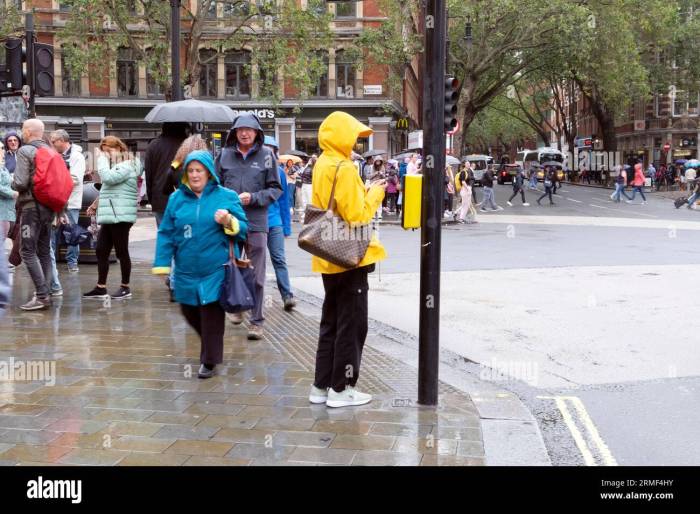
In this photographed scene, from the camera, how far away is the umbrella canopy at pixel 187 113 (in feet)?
29.6

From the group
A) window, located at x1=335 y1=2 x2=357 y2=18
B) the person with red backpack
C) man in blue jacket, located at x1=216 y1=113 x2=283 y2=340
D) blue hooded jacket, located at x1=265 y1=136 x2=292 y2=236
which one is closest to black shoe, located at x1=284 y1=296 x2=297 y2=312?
→ blue hooded jacket, located at x1=265 y1=136 x2=292 y2=236

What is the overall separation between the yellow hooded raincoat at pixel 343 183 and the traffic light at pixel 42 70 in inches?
285

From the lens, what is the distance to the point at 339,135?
5.00 m

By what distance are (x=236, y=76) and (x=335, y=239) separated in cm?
3774

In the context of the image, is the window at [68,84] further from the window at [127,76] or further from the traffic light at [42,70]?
the traffic light at [42,70]

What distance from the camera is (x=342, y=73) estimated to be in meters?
41.0

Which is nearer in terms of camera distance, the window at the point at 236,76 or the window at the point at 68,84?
the window at the point at 68,84

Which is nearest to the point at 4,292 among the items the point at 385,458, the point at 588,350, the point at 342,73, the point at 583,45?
the point at 385,458

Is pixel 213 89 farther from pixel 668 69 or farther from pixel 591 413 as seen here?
pixel 591 413

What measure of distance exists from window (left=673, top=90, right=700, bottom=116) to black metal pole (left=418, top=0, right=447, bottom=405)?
50.9 metres

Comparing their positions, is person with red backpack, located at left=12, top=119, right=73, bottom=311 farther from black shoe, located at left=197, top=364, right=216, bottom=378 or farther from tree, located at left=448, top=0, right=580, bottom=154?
tree, located at left=448, top=0, right=580, bottom=154

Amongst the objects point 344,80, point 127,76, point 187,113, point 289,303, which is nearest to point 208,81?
point 127,76

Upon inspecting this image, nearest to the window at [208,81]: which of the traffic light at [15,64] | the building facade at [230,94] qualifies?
the building facade at [230,94]
